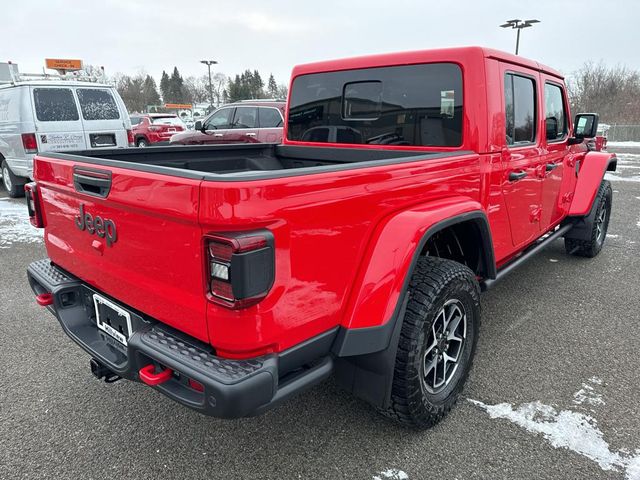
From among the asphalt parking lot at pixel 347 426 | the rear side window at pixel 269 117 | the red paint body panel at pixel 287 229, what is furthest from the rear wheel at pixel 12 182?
the red paint body panel at pixel 287 229

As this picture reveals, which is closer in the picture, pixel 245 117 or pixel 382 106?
pixel 382 106

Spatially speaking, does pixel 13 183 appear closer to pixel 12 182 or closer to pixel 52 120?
pixel 12 182

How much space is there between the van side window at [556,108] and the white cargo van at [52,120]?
23.6 ft

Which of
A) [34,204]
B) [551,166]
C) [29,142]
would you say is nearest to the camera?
[34,204]

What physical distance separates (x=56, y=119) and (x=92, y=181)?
699 centimetres

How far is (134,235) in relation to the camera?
6.19 ft

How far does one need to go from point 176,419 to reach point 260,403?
1108mm

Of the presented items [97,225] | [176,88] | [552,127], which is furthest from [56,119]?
[176,88]

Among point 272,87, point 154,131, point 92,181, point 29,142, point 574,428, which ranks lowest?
point 574,428

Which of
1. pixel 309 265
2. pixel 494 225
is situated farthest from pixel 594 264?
pixel 309 265

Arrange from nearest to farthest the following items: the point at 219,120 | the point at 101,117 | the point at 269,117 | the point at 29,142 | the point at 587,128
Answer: the point at 587,128 < the point at 29,142 < the point at 101,117 < the point at 269,117 < the point at 219,120

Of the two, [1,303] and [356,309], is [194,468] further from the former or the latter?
[1,303]

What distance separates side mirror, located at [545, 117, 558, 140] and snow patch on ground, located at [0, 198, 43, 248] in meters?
5.96

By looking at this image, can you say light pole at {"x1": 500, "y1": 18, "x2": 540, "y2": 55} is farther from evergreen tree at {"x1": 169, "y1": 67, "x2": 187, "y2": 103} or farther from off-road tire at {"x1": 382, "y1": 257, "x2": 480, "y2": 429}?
evergreen tree at {"x1": 169, "y1": 67, "x2": 187, "y2": 103}
